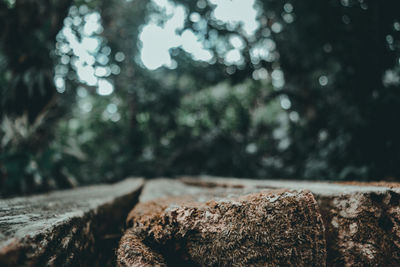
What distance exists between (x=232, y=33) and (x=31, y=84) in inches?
158

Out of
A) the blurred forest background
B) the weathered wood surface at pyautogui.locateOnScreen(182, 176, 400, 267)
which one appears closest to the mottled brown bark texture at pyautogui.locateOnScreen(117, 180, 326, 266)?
the weathered wood surface at pyautogui.locateOnScreen(182, 176, 400, 267)

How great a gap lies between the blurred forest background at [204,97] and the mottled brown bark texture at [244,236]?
8.53 feet

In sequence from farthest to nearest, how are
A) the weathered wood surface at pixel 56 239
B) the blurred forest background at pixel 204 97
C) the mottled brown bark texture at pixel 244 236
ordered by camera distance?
→ the blurred forest background at pixel 204 97 → the mottled brown bark texture at pixel 244 236 → the weathered wood surface at pixel 56 239

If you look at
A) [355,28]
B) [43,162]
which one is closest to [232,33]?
[355,28]

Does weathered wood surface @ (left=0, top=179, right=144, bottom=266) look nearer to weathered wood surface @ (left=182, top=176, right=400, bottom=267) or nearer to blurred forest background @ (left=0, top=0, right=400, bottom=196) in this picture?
weathered wood surface @ (left=182, top=176, right=400, bottom=267)

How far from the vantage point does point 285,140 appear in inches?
232

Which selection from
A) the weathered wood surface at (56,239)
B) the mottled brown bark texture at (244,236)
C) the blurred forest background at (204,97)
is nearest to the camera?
the weathered wood surface at (56,239)

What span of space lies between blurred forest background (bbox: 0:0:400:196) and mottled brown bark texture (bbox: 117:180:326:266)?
2.60 m

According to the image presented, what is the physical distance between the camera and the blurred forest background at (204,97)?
2.71 meters

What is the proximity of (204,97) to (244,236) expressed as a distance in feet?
23.0

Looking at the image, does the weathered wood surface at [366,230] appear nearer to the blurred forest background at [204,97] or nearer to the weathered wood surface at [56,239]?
the weathered wood surface at [56,239]

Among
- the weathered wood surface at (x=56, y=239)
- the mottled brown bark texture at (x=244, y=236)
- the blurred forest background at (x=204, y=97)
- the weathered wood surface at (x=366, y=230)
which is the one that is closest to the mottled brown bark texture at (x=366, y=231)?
the weathered wood surface at (x=366, y=230)

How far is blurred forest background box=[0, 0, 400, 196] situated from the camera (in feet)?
8.88

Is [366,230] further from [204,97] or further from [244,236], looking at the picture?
[204,97]
